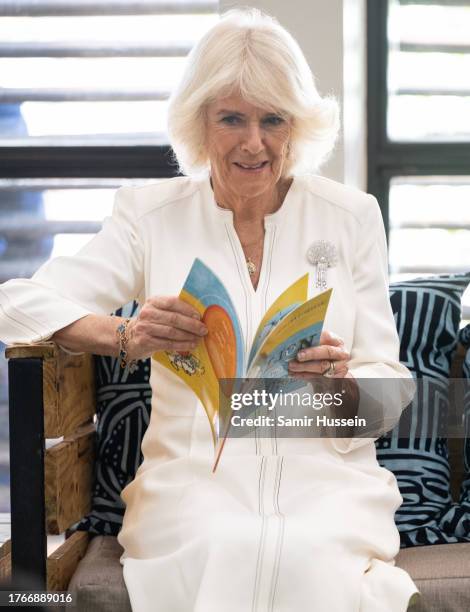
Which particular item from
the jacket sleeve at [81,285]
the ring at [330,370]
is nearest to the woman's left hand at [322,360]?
the ring at [330,370]

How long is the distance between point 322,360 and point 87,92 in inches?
64.2

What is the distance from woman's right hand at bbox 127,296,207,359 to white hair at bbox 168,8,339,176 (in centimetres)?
49

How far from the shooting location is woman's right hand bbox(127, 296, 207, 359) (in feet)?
5.41

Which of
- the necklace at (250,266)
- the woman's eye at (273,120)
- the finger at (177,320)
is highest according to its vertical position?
the woman's eye at (273,120)

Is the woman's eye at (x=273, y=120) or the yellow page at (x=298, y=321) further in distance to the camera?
the woman's eye at (x=273, y=120)

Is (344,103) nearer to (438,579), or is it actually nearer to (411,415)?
(411,415)

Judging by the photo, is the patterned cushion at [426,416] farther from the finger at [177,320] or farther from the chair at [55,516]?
the finger at [177,320]

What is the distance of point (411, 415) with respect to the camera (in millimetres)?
2137

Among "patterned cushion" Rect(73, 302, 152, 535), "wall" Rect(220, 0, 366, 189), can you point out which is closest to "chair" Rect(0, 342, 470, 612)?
"patterned cushion" Rect(73, 302, 152, 535)

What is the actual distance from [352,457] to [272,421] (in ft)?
0.58

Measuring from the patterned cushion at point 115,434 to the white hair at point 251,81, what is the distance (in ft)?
1.72

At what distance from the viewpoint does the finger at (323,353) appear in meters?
1.64

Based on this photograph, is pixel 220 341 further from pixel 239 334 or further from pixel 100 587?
pixel 100 587

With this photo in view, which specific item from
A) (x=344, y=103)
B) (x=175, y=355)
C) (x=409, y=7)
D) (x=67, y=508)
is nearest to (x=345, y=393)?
(x=175, y=355)
